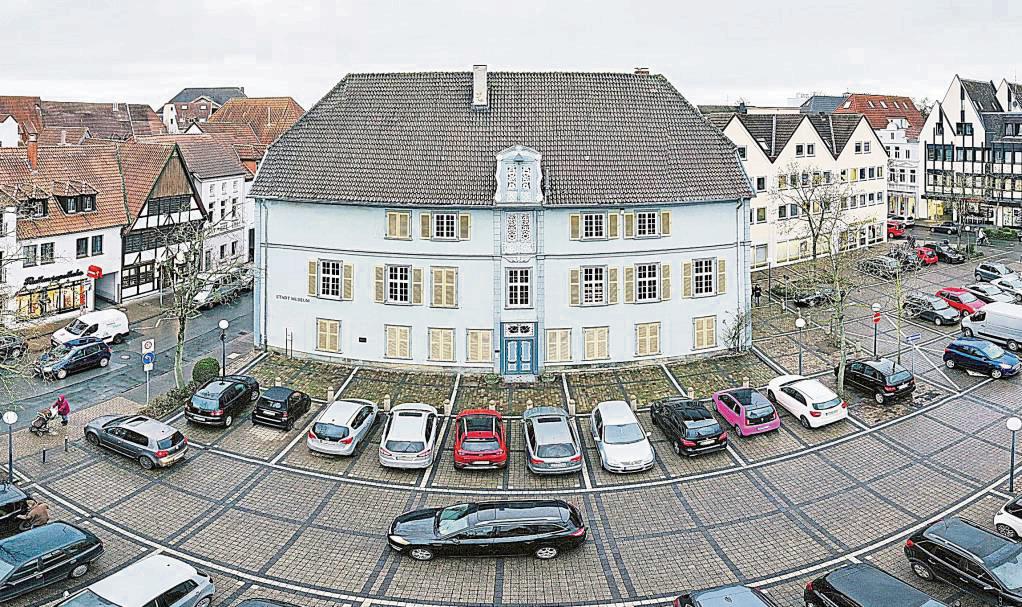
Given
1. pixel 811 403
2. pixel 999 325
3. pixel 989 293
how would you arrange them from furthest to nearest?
pixel 989 293 < pixel 999 325 < pixel 811 403

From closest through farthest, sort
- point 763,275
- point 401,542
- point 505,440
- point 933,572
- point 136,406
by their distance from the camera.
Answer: point 933,572
point 401,542
point 505,440
point 136,406
point 763,275

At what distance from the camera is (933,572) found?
23.3m

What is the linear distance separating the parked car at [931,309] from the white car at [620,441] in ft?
92.4

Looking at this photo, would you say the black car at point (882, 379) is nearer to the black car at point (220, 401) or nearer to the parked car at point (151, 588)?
the black car at point (220, 401)

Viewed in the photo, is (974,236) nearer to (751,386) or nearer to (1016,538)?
(751,386)

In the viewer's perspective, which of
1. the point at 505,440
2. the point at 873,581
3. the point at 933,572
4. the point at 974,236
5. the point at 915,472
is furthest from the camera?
the point at 974,236

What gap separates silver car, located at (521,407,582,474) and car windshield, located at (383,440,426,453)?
4.36m

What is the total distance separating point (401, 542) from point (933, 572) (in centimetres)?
1595

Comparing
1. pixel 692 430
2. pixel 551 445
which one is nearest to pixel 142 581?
pixel 551 445

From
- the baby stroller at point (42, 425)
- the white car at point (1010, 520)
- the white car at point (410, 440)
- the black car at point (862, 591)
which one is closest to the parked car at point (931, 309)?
the white car at point (1010, 520)

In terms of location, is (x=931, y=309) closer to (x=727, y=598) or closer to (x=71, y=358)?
(x=727, y=598)

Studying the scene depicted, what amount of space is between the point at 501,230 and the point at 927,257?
152ft

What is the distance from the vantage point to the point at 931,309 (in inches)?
2041

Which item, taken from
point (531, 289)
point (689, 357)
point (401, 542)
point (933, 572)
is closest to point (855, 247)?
point (689, 357)
